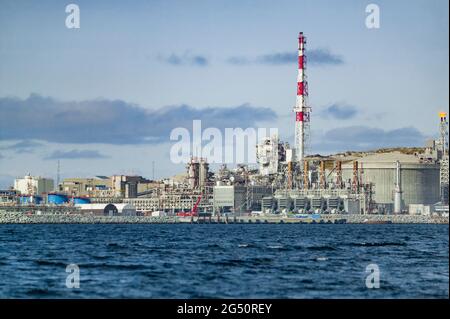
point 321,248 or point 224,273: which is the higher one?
point 321,248

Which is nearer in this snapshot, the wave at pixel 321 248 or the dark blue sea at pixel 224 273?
the dark blue sea at pixel 224 273

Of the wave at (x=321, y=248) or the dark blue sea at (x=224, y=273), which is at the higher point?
the wave at (x=321, y=248)

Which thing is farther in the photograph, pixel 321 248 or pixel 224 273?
pixel 321 248

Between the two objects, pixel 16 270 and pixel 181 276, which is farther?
pixel 16 270

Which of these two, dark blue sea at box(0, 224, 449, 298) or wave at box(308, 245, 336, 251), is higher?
wave at box(308, 245, 336, 251)

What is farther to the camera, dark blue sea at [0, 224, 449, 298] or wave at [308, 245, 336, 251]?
wave at [308, 245, 336, 251]
